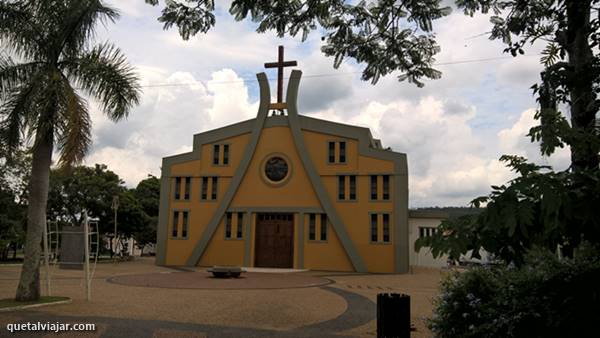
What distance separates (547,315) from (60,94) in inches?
396

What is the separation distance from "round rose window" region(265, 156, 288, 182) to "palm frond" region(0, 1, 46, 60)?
60.3 feet

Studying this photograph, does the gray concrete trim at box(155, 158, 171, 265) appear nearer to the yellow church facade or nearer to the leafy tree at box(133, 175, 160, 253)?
the yellow church facade

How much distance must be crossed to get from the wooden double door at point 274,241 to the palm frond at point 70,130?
18531 millimetres

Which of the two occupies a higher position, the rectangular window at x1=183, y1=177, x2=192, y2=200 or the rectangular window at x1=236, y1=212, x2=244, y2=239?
the rectangular window at x1=183, y1=177, x2=192, y2=200

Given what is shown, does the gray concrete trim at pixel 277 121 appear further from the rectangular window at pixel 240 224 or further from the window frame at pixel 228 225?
the window frame at pixel 228 225

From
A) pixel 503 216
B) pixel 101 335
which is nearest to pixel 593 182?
pixel 503 216

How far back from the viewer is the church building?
2681cm

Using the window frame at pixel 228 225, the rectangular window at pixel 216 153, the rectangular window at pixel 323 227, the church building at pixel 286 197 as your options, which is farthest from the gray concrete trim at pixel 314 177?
the window frame at pixel 228 225

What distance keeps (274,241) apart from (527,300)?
23690 mm

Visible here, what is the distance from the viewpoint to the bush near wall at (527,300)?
4.15m

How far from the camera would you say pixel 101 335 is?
25.3 feet

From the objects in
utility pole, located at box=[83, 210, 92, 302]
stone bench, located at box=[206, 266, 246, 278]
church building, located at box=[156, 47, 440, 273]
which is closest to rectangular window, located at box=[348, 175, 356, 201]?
church building, located at box=[156, 47, 440, 273]

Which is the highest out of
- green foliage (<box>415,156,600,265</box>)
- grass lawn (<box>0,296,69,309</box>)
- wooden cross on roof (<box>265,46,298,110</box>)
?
wooden cross on roof (<box>265,46,298,110</box>)

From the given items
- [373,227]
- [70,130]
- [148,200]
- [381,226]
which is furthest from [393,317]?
[148,200]
